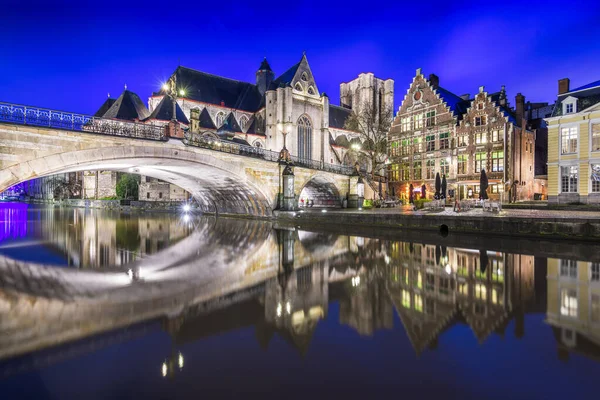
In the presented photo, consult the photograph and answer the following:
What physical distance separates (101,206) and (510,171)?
151 feet

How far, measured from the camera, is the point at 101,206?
43.5 m

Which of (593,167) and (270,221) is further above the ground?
(593,167)

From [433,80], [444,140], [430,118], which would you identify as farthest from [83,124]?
[433,80]

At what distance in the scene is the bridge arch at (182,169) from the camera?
1381cm

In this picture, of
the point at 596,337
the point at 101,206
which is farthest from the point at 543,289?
the point at 101,206

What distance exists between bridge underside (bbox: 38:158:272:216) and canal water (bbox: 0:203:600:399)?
10601 millimetres

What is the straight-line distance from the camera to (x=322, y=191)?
33719 millimetres

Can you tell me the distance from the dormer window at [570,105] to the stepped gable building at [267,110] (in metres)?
26.9

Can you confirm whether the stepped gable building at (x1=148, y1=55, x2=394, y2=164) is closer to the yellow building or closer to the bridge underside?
the bridge underside

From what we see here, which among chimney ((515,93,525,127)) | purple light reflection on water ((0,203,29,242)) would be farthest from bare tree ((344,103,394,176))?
purple light reflection on water ((0,203,29,242))

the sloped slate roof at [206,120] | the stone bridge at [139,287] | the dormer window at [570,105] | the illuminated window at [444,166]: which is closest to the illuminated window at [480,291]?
the stone bridge at [139,287]

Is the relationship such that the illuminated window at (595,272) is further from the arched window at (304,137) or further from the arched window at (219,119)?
the arched window at (219,119)

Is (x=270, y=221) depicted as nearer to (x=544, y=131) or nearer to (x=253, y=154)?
(x=253, y=154)

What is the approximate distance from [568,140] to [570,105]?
8.29ft
